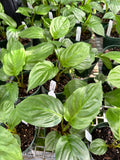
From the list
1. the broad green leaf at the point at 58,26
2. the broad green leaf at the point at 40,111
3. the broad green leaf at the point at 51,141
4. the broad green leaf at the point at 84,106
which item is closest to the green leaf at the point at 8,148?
the broad green leaf at the point at 40,111

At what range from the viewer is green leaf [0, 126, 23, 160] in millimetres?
419

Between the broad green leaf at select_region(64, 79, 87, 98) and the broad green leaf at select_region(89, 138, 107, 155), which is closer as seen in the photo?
the broad green leaf at select_region(89, 138, 107, 155)

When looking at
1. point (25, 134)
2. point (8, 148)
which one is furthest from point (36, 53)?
point (8, 148)

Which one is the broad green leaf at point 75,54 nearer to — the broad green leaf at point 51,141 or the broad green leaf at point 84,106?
the broad green leaf at point 84,106

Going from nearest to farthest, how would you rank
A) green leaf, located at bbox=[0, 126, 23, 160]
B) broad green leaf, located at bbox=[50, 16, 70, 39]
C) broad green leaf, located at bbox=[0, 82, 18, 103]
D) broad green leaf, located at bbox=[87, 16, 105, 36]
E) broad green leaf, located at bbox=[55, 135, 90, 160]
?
green leaf, located at bbox=[0, 126, 23, 160], broad green leaf, located at bbox=[55, 135, 90, 160], broad green leaf, located at bbox=[0, 82, 18, 103], broad green leaf, located at bbox=[50, 16, 70, 39], broad green leaf, located at bbox=[87, 16, 105, 36]

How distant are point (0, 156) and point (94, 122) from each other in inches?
30.7

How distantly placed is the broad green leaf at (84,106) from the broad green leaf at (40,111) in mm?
47

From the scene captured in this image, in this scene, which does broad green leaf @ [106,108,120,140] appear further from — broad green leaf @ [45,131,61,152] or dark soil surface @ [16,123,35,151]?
dark soil surface @ [16,123,35,151]

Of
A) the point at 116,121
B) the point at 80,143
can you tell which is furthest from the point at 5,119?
the point at 116,121

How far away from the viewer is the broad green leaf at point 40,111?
2.04ft

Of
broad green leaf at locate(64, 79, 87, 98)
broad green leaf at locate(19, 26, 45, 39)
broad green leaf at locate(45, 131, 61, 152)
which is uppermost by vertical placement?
broad green leaf at locate(19, 26, 45, 39)

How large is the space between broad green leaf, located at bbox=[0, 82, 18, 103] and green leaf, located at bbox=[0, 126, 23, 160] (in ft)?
1.32

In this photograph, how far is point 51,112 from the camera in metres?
0.66

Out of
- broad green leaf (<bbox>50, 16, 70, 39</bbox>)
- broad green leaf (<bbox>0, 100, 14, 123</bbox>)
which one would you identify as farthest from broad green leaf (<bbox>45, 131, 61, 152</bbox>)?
broad green leaf (<bbox>50, 16, 70, 39</bbox>)
